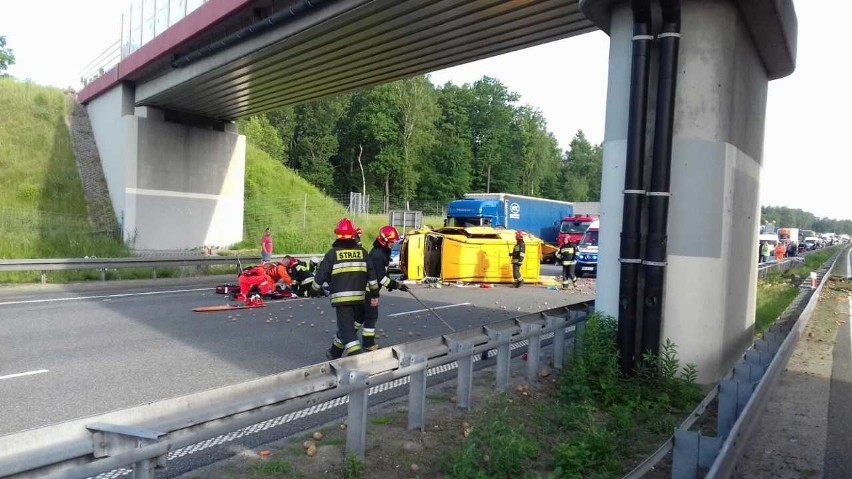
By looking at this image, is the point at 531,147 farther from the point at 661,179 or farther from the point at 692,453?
the point at 692,453

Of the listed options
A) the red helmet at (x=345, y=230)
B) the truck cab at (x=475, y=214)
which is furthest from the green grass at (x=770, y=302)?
the truck cab at (x=475, y=214)

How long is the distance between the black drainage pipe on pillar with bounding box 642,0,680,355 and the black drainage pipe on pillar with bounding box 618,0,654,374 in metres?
0.12

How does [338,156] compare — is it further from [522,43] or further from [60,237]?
[522,43]

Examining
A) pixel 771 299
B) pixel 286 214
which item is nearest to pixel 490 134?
pixel 286 214

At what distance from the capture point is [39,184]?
2342cm

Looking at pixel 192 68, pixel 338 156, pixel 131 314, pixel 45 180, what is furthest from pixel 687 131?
pixel 338 156

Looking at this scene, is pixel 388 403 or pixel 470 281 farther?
pixel 470 281

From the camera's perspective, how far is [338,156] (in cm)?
6656

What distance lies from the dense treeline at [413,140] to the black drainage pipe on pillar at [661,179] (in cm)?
5123

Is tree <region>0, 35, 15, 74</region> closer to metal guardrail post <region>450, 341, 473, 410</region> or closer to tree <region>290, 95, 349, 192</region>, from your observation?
tree <region>290, 95, 349, 192</region>

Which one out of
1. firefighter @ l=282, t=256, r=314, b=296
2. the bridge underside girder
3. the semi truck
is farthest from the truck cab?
firefighter @ l=282, t=256, r=314, b=296

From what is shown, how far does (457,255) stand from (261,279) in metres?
6.91

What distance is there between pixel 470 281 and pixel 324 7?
906 centimetres

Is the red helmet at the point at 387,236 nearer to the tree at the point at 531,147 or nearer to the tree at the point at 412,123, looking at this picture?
the tree at the point at 412,123
